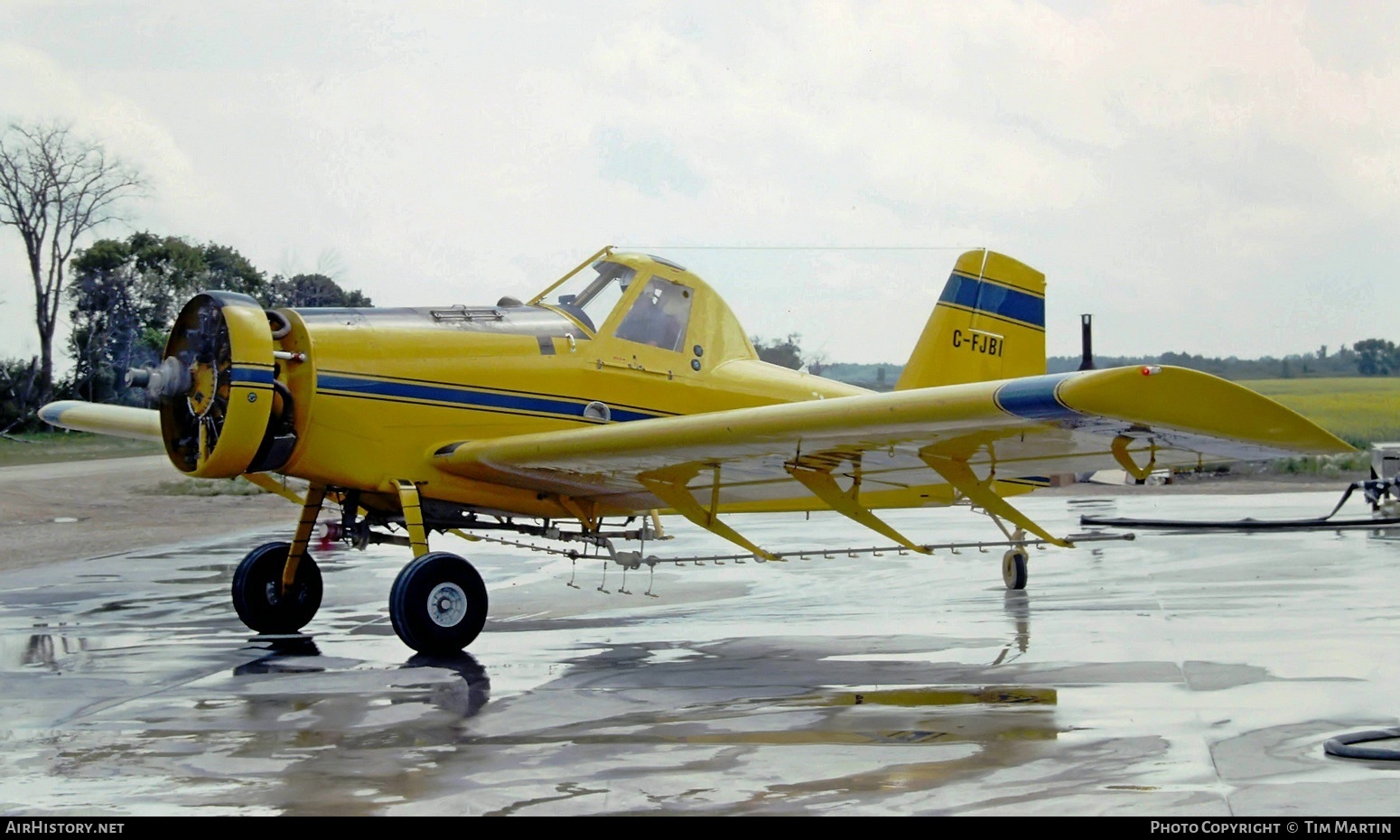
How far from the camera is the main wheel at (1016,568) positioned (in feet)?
39.1

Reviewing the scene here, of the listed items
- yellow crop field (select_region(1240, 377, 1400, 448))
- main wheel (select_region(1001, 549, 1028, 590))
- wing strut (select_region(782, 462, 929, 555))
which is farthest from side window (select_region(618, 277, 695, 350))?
yellow crop field (select_region(1240, 377, 1400, 448))

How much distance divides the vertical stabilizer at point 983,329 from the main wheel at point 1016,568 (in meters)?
1.50

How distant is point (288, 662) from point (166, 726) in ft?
7.12

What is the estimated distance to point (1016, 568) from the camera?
39.1 feet

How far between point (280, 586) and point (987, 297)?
5996 millimetres

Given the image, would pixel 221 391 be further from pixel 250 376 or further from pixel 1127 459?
pixel 1127 459

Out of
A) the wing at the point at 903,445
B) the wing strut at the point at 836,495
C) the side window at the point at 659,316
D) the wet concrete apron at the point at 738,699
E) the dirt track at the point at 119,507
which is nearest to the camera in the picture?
the wet concrete apron at the point at 738,699

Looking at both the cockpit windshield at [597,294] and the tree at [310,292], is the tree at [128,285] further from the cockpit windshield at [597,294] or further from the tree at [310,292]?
the cockpit windshield at [597,294]

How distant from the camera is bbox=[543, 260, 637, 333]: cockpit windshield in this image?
34.3ft

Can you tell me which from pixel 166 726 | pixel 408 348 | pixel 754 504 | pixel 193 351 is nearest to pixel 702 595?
pixel 754 504

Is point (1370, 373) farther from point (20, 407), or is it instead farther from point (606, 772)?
point (20, 407)

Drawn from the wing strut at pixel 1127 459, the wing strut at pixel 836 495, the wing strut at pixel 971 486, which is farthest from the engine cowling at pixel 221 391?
the wing strut at pixel 1127 459

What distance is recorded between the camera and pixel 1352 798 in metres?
4.78

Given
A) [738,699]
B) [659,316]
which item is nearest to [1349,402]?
[659,316]
